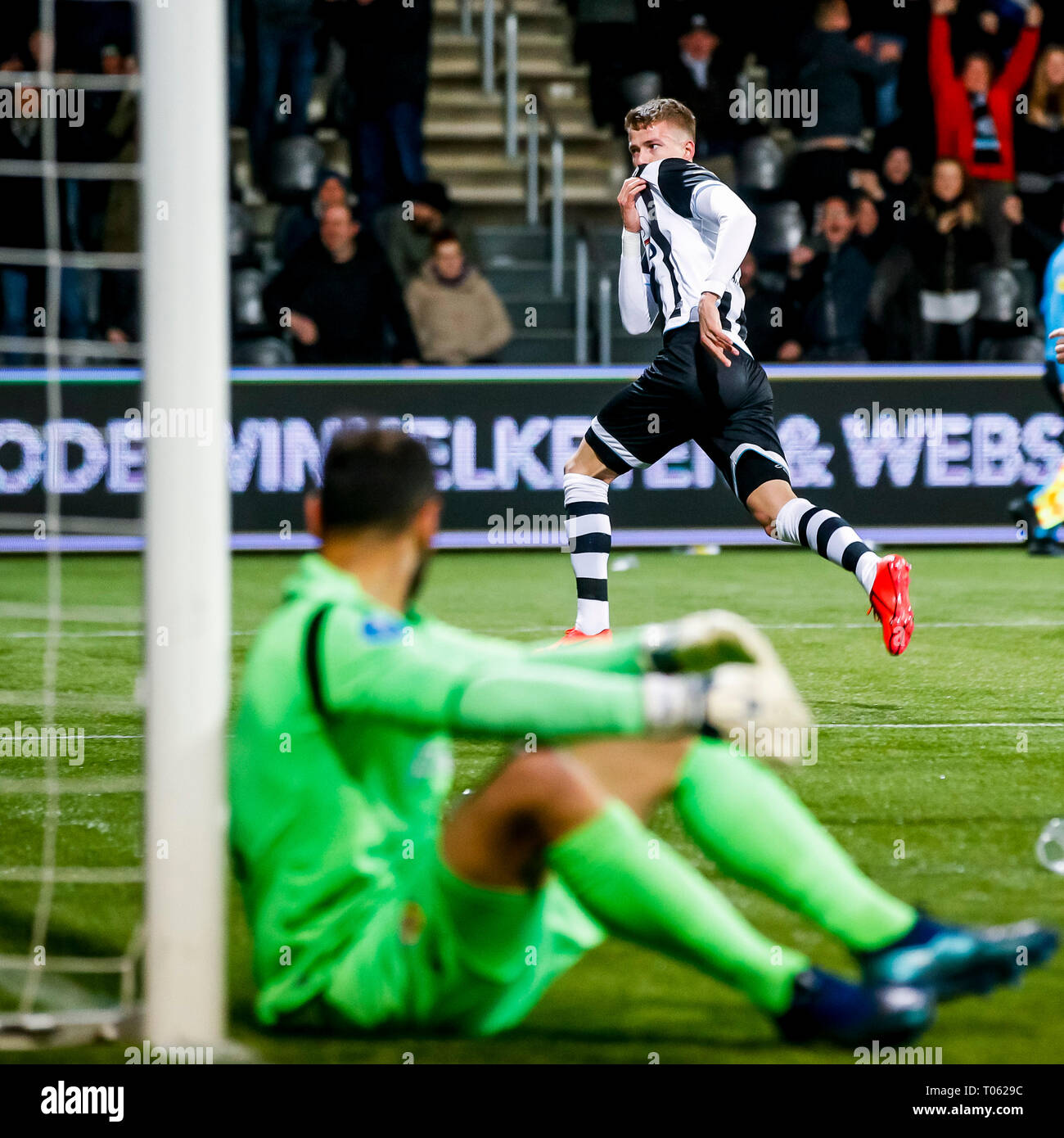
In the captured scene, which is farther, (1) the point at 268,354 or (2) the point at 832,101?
(2) the point at 832,101

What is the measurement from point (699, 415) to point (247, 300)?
724 cm

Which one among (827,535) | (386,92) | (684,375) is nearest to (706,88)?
(386,92)

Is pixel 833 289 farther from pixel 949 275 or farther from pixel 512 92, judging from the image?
pixel 512 92

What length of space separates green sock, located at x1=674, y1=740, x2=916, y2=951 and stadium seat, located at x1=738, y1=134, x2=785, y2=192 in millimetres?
11644

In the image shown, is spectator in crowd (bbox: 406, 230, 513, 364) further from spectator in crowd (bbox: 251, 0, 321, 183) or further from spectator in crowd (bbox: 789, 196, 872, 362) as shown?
spectator in crowd (bbox: 789, 196, 872, 362)

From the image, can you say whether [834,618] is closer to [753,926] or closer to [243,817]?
[753,926]

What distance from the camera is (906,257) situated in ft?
42.1

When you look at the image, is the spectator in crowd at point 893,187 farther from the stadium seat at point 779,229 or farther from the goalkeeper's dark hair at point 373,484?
the goalkeeper's dark hair at point 373,484

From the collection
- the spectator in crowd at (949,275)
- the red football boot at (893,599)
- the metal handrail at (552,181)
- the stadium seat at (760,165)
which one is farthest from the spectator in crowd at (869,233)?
the red football boot at (893,599)

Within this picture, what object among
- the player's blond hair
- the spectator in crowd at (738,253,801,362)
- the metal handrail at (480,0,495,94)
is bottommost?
the spectator in crowd at (738,253,801,362)

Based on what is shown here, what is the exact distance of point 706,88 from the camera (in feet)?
45.8

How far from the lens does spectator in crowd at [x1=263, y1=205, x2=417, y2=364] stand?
12.2m

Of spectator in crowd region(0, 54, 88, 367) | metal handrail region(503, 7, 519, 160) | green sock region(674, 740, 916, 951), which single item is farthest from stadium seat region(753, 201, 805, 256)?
green sock region(674, 740, 916, 951)

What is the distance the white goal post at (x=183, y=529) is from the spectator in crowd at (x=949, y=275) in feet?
34.9
